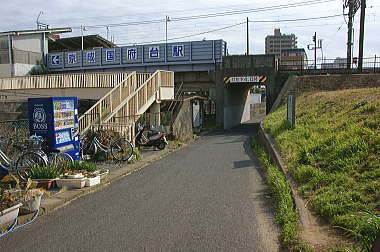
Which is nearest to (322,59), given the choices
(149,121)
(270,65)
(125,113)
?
(270,65)

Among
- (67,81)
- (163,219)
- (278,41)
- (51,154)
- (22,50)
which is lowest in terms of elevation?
(163,219)

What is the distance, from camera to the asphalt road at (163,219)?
4.84 metres

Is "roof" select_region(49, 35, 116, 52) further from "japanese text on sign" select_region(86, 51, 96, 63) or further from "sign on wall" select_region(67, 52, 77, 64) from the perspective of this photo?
"japanese text on sign" select_region(86, 51, 96, 63)

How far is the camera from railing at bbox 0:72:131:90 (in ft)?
62.5

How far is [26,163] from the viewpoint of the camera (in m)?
8.08

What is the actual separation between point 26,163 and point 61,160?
2.90 ft

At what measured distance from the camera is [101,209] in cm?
653

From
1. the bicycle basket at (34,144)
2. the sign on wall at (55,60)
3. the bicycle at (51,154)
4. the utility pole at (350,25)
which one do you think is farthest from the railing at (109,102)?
the sign on wall at (55,60)

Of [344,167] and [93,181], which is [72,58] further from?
[344,167]

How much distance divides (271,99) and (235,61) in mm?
4493

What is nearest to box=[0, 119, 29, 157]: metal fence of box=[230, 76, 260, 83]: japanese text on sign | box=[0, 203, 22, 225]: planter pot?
box=[0, 203, 22, 225]: planter pot

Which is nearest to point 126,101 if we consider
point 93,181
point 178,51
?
point 93,181

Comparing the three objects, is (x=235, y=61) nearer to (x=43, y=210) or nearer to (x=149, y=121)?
(x=149, y=121)

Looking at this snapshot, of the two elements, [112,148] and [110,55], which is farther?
[110,55]
